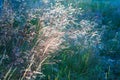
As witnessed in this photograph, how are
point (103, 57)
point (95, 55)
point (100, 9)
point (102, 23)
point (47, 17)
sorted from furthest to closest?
point (100, 9) < point (102, 23) < point (103, 57) < point (95, 55) < point (47, 17)

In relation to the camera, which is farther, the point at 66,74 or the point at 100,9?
the point at 100,9

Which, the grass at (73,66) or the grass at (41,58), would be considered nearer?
the grass at (41,58)

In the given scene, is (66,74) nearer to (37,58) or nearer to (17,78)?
(37,58)

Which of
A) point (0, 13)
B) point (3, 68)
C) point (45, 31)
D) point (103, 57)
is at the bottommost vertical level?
point (103, 57)

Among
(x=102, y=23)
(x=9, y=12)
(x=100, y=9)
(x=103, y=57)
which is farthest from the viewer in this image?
(x=100, y=9)

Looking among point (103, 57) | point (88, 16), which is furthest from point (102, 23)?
point (103, 57)

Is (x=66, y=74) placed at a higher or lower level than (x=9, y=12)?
lower

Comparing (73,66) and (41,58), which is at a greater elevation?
(41,58)

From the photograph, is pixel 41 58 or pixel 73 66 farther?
pixel 73 66

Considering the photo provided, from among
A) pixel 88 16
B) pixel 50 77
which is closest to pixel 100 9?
pixel 88 16

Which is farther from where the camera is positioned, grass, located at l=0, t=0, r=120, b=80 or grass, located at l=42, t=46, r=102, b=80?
grass, located at l=42, t=46, r=102, b=80
